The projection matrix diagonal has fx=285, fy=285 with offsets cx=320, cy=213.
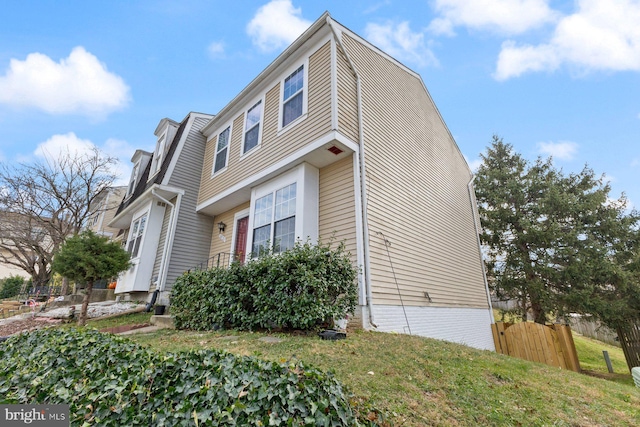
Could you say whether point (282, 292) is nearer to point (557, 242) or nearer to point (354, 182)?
point (354, 182)

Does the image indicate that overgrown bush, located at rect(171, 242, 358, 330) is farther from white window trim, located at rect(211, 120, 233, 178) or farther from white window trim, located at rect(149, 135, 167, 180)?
white window trim, located at rect(149, 135, 167, 180)

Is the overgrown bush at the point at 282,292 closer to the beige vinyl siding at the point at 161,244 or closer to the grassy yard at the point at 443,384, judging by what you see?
the grassy yard at the point at 443,384

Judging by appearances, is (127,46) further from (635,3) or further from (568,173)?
(568,173)

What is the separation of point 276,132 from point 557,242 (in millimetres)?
12810

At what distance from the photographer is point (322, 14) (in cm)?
670

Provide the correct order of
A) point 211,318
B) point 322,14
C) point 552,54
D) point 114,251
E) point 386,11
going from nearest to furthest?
1. point 211,318
2. point 322,14
3. point 114,251
4. point 386,11
5. point 552,54

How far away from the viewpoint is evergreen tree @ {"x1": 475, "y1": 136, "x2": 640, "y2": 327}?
35.8 ft

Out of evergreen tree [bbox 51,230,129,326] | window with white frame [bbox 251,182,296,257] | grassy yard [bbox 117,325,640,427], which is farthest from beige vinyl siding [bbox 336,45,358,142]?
evergreen tree [bbox 51,230,129,326]

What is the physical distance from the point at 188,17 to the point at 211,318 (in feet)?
31.1

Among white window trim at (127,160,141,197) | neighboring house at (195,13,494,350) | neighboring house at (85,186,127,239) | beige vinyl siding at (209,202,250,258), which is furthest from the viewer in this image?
neighboring house at (85,186,127,239)

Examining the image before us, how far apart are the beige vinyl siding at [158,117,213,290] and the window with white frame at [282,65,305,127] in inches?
180

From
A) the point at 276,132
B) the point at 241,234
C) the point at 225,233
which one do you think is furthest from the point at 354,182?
the point at 225,233

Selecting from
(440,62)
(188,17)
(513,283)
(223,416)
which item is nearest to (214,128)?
(188,17)

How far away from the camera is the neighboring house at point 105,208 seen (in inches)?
696
